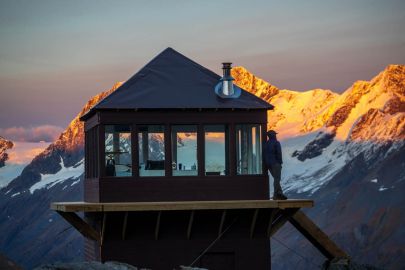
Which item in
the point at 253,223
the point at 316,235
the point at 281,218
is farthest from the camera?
the point at 316,235

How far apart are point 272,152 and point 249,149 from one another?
1029 millimetres

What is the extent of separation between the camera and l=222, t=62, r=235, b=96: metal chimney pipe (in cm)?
4309

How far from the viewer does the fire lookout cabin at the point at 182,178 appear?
41.7 meters

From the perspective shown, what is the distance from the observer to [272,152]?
4191cm

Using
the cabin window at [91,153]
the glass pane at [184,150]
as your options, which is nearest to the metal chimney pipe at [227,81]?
the glass pane at [184,150]

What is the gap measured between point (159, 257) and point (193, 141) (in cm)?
437

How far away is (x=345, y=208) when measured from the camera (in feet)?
628

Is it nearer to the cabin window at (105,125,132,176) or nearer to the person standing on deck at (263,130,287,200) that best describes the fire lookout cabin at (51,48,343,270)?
the cabin window at (105,125,132,176)

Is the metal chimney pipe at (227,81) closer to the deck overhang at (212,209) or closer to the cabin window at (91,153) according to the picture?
the deck overhang at (212,209)

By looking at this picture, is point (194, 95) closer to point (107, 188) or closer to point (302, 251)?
point (107, 188)

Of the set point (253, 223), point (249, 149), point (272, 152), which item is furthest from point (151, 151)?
point (253, 223)

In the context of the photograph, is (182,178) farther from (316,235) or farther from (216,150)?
(316,235)

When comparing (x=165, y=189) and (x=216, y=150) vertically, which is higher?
(x=216, y=150)

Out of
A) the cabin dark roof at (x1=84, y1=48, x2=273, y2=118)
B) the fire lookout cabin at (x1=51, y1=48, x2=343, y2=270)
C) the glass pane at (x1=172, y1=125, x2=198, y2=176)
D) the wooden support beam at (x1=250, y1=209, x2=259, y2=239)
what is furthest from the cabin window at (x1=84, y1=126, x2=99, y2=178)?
the wooden support beam at (x1=250, y1=209, x2=259, y2=239)
